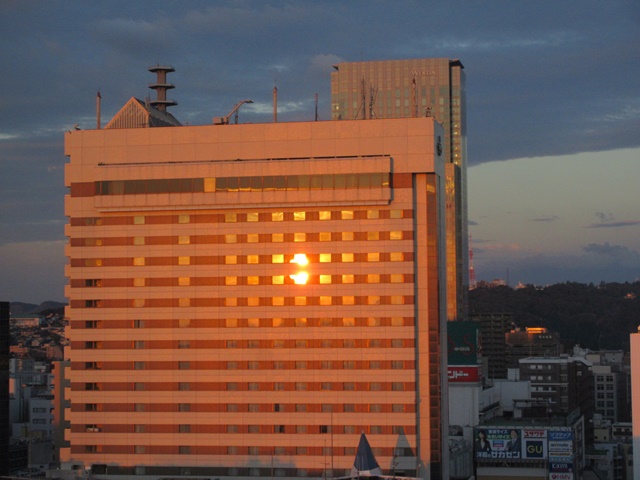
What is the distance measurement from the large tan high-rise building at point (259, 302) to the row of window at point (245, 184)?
0.16 m

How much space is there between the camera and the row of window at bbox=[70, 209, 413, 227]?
13312 centimetres

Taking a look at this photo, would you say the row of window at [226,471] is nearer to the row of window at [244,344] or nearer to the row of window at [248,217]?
the row of window at [244,344]

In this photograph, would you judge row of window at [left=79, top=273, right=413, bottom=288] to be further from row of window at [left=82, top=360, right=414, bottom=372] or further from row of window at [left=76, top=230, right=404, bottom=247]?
row of window at [left=82, top=360, right=414, bottom=372]

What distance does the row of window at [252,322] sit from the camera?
132 meters

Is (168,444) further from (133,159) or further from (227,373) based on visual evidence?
(133,159)

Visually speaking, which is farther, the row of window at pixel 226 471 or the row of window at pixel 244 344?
the row of window at pixel 244 344

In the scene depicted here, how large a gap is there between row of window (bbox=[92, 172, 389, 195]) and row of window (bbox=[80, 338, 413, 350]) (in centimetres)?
1683

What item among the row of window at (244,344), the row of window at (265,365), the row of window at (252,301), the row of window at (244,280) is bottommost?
the row of window at (265,365)

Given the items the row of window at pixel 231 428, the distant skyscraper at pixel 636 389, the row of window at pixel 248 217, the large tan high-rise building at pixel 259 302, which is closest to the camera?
the row of window at pixel 231 428

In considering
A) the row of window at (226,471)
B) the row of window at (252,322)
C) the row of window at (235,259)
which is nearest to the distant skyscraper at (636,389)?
the row of window at (252,322)

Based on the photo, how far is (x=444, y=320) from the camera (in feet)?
449

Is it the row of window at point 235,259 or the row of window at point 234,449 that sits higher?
the row of window at point 235,259

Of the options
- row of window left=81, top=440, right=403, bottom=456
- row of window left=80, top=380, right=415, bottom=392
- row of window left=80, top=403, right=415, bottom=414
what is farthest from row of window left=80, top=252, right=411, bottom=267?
row of window left=81, top=440, right=403, bottom=456

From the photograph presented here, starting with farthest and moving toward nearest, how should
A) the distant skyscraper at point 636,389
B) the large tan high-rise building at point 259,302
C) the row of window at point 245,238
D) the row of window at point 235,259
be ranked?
1. the distant skyscraper at point 636,389
2. the row of window at point 245,238
3. the row of window at point 235,259
4. the large tan high-rise building at point 259,302
